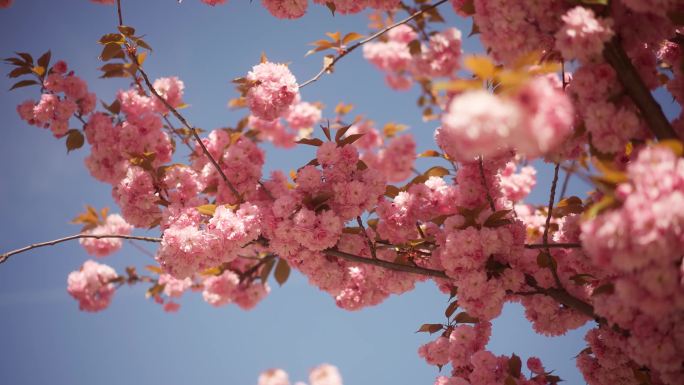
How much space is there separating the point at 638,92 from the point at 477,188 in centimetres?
108

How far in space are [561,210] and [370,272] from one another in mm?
1447

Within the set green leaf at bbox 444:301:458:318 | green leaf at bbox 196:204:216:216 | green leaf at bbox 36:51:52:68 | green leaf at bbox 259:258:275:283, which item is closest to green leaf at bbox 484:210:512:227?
green leaf at bbox 444:301:458:318

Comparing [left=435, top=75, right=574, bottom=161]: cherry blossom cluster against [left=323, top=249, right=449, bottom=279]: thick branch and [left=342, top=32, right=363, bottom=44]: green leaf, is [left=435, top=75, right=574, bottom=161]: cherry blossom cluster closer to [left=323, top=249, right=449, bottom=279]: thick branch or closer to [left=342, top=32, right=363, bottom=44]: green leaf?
[left=323, top=249, right=449, bottom=279]: thick branch

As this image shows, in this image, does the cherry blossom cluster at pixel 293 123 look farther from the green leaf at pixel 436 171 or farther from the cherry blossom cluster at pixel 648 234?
the cherry blossom cluster at pixel 648 234

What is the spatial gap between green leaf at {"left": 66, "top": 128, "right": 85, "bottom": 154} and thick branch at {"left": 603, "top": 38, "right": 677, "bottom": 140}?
4.09 m

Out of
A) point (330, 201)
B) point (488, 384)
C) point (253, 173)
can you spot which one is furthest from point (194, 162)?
point (488, 384)

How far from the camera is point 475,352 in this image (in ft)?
9.55

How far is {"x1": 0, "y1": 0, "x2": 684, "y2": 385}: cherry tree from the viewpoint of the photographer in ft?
4.18

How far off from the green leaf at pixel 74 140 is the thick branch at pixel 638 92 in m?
4.09

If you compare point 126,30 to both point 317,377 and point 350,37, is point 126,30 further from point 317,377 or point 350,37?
point 317,377

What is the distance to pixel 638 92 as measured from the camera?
1.66m

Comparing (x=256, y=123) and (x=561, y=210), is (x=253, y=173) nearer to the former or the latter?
(x=561, y=210)

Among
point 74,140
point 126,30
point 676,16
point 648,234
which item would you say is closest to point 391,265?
point 648,234

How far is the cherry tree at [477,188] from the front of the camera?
4.18ft
